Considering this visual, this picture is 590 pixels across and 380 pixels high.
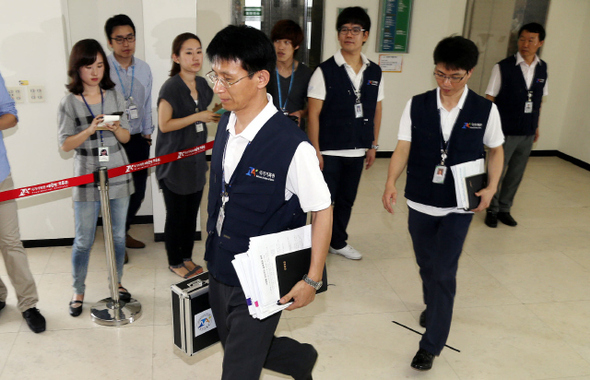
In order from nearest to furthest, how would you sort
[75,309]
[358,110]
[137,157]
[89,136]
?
1. [89,136]
2. [75,309]
3. [358,110]
4. [137,157]

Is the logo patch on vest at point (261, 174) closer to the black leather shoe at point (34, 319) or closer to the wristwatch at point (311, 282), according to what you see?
the wristwatch at point (311, 282)

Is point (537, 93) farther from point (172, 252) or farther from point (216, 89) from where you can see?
point (216, 89)

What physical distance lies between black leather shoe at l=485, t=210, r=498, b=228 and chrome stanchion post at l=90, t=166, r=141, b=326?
136 inches

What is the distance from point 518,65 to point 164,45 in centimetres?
328

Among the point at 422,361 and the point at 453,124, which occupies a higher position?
the point at 453,124

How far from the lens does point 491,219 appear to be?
5.20m

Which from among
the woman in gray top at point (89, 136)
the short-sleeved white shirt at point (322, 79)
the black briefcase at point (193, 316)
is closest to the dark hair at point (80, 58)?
the woman in gray top at point (89, 136)

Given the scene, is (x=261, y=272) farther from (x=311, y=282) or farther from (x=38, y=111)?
(x=38, y=111)

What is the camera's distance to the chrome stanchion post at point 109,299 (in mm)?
3160

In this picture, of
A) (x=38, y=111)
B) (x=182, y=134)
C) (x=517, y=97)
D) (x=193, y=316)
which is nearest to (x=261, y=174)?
(x=193, y=316)

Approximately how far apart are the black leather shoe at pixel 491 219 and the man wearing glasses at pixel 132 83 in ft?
10.9

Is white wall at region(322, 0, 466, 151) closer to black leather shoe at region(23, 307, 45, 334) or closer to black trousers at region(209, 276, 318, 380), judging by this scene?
black leather shoe at region(23, 307, 45, 334)

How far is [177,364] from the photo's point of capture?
298cm

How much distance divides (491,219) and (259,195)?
3.83 m
